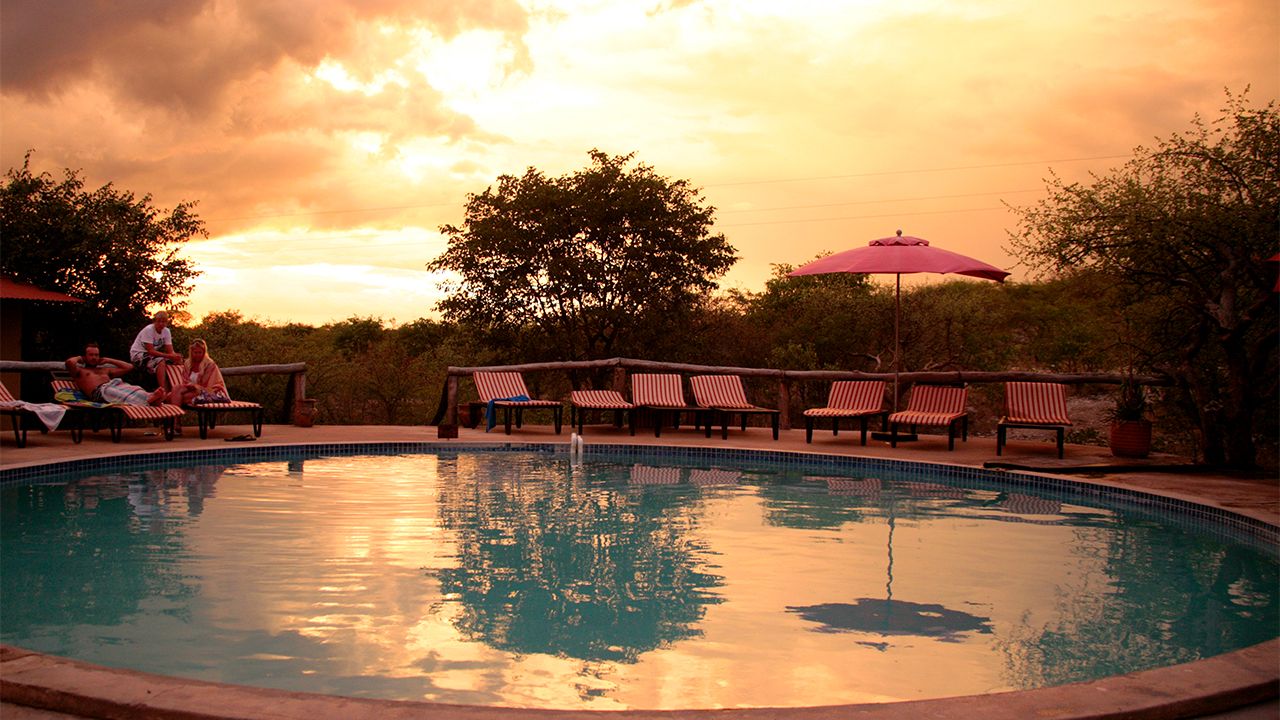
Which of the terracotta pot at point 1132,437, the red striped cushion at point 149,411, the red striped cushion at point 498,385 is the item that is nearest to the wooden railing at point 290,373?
the red striped cushion at point 149,411

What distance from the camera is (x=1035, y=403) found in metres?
10.2

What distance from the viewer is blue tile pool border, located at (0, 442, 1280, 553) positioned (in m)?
6.83

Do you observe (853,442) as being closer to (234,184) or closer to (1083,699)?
(1083,699)

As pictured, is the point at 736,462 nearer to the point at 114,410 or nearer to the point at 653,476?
the point at 653,476

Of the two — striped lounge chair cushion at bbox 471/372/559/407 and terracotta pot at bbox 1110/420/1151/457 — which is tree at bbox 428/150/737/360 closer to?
striped lounge chair cushion at bbox 471/372/559/407

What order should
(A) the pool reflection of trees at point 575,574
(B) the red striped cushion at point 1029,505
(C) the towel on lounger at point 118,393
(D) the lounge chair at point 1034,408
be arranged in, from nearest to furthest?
(A) the pool reflection of trees at point 575,574 < (B) the red striped cushion at point 1029,505 < (C) the towel on lounger at point 118,393 < (D) the lounge chair at point 1034,408


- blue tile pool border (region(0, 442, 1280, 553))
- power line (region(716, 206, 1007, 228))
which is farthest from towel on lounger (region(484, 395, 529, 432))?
power line (region(716, 206, 1007, 228))

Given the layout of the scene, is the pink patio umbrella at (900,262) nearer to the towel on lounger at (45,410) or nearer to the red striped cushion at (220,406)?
the red striped cushion at (220,406)

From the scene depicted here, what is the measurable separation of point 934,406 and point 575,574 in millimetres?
6751

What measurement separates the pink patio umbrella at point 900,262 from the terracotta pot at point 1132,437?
5.97 feet

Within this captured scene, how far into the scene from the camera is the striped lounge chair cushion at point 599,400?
11.4 metres

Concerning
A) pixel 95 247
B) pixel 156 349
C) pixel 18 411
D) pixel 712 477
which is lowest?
pixel 712 477

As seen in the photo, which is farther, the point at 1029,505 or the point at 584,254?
the point at 584,254

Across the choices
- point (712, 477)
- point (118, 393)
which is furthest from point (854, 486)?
point (118, 393)
